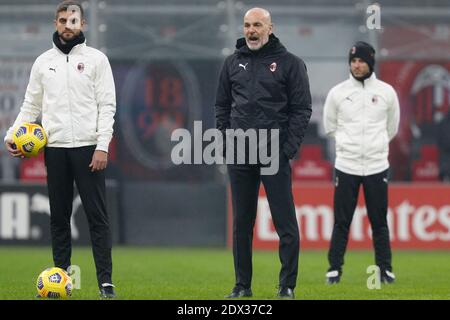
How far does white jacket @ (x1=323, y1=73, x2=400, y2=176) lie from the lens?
1148 cm

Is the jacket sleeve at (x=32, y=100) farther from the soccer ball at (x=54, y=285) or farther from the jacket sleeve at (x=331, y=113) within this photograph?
the jacket sleeve at (x=331, y=113)

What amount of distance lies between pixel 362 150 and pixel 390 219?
5.04 meters

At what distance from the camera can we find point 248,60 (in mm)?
9352

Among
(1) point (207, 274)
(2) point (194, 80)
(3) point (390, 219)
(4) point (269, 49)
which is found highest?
(4) point (269, 49)

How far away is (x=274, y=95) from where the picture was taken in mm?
9258

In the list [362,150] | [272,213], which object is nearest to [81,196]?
[272,213]

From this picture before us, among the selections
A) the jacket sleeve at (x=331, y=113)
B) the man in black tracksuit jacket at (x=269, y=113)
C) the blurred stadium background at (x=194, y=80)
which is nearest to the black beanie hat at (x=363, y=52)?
the jacket sleeve at (x=331, y=113)

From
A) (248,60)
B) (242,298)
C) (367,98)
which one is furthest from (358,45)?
(242,298)

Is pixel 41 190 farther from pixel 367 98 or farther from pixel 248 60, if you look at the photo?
pixel 248 60

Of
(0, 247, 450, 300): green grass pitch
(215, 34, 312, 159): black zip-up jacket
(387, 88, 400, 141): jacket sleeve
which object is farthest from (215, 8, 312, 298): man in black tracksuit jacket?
(387, 88, 400, 141): jacket sleeve

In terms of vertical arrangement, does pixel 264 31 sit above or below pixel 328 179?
above

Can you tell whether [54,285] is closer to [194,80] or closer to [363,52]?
[363,52]

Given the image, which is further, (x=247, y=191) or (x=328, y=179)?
(x=328, y=179)
